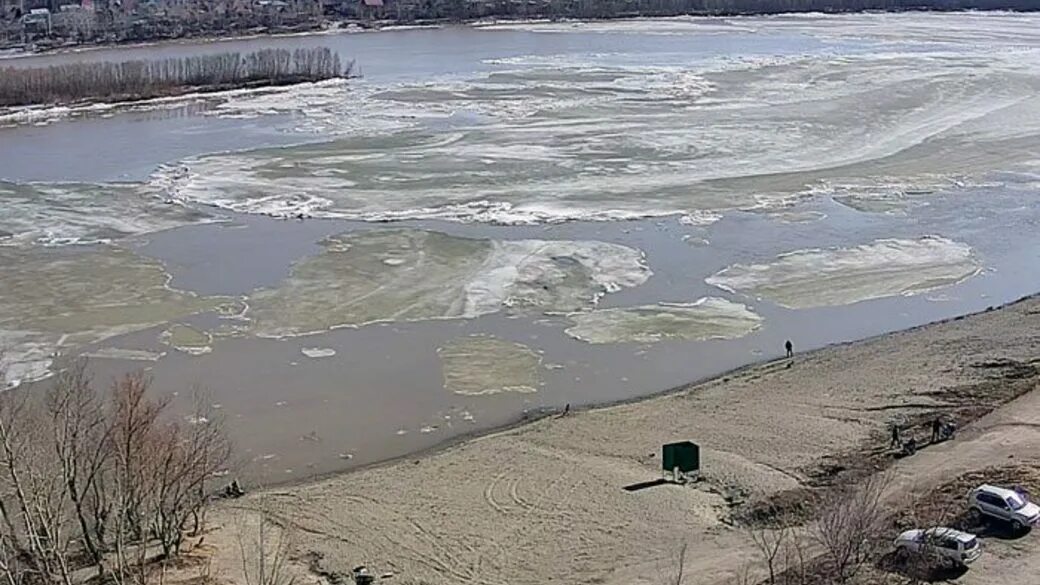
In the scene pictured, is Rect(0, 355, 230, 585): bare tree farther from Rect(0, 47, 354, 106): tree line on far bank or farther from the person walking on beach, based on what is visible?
Rect(0, 47, 354, 106): tree line on far bank

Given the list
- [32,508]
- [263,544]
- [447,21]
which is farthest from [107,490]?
[447,21]

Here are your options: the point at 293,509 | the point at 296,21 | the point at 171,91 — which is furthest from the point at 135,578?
the point at 296,21

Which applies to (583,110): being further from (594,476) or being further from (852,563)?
(852,563)

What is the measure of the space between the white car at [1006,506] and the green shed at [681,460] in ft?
10.1

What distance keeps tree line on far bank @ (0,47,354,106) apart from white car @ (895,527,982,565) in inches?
1575

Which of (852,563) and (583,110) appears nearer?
(852,563)

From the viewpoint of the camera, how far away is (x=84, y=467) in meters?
11.8

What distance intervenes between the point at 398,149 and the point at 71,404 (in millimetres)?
19686

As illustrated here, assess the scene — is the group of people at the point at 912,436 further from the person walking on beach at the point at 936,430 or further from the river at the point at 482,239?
the river at the point at 482,239

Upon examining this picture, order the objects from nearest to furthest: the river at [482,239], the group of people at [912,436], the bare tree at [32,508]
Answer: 1. the bare tree at [32,508]
2. the group of people at [912,436]
3. the river at [482,239]

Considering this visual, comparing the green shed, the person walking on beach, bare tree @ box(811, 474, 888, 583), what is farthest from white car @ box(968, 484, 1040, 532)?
the green shed

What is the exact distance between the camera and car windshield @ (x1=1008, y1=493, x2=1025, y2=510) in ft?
38.3

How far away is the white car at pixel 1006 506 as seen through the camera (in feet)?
38.2

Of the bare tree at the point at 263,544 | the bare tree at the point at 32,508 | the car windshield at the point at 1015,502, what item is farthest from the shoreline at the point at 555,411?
the car windshield at the point at 1015,502
